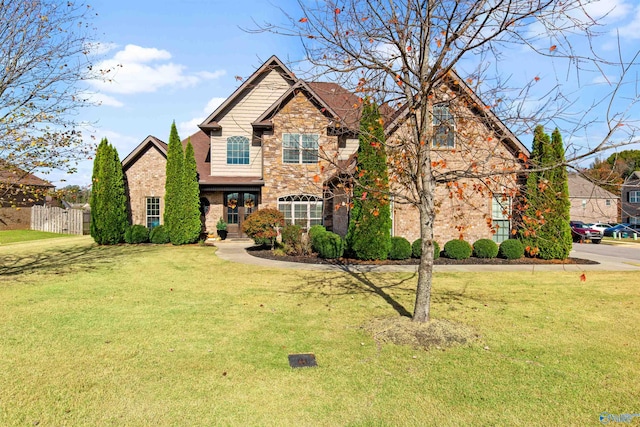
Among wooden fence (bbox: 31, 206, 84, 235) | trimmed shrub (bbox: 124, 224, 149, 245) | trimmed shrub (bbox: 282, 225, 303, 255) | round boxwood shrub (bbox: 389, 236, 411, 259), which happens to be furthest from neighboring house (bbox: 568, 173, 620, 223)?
wooden fence (bbox: 31, 206, 84, 235)

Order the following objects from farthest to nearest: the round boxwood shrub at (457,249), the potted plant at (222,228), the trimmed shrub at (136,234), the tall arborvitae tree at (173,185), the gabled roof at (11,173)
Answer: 1. the potted plant at (222,228)
2. the trimmed shrub at (136,234)
3. the tall arborvitae tree at (173,185)
4. the round boxwood shrub at (457,249)
5. the gabled roof at (11,173)

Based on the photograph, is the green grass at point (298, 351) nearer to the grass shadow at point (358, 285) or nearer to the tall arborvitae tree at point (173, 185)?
the grass shadow at point (358, 285)

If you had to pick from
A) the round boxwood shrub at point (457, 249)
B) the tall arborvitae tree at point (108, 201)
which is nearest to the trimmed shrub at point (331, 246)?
the round boxwood shrub at point (457, 249)

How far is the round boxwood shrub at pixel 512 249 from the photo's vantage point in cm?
1503

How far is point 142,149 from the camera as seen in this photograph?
71.7ft

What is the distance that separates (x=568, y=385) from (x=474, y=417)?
1.58 meters

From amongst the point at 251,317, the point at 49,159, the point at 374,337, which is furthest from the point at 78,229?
the point at 374,337

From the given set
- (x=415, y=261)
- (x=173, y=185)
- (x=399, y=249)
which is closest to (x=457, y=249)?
(x=415, y=261)

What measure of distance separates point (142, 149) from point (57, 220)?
1301 cm

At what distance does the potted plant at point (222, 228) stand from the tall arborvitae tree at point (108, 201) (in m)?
4.77

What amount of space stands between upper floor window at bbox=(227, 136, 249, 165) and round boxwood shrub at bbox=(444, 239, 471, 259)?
12.3m

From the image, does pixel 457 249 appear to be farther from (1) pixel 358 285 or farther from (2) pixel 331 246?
(1) pixel 358 285

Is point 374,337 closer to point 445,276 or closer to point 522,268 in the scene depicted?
point 445,276

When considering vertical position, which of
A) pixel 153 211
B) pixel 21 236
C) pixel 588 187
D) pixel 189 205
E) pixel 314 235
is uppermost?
pixel 588 187
